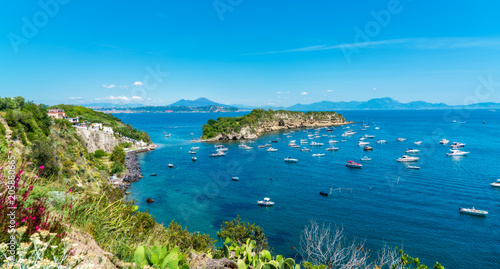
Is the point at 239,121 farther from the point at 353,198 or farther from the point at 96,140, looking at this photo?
the point at 353,198

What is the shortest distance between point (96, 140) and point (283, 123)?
331ft

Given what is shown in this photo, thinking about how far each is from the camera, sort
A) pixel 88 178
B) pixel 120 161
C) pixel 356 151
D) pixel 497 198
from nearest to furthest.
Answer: pixel 88 178 < pixel 497 198 < pixel 120 161 < pixel 356 151

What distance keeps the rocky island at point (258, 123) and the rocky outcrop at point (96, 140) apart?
3658 cm

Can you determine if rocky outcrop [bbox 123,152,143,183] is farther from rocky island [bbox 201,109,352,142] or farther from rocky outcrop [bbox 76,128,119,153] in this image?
rocky island [bbox 201,109,352,142]

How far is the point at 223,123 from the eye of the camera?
106 meters

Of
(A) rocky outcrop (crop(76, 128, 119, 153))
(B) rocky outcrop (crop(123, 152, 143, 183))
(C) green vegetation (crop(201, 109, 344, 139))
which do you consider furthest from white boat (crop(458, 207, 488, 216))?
(C) green vegetation (crop(201, 109, 344, 139))

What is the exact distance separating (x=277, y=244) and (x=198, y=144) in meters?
67.8

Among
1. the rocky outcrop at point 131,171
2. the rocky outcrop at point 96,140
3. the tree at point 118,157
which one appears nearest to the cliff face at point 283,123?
the rocky outcrop at point 96,140

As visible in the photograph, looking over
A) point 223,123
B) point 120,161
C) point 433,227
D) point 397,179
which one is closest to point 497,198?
point 397,179

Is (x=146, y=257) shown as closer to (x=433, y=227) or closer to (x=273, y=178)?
(x=433, y=227)

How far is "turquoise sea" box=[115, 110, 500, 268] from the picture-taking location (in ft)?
88.1

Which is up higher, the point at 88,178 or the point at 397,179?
the point at 88,178

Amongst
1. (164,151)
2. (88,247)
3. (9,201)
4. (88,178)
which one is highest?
(9,201)

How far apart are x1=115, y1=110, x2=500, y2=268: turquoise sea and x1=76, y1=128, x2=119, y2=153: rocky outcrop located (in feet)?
30.9
